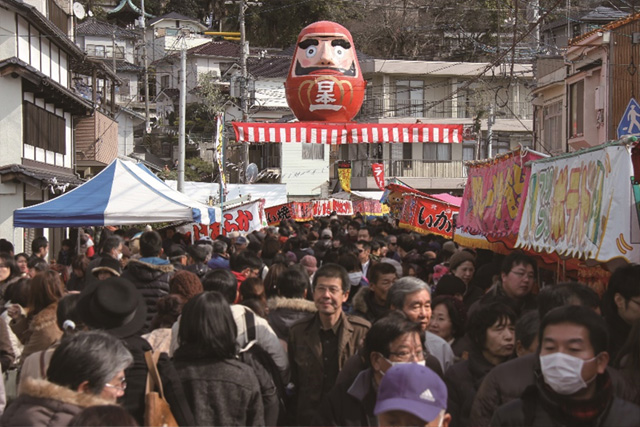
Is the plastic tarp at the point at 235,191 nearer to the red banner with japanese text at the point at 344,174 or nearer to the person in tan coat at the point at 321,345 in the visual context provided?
the red banner with japanese text at the point at 344,174

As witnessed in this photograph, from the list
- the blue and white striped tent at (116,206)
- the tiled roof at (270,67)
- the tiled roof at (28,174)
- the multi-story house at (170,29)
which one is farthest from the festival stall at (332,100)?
the multi-story house at (170,29)

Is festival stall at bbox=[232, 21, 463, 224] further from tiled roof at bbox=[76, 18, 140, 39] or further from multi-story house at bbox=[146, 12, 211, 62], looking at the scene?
tiled roof at bbox=[76, 18, 140, 39]

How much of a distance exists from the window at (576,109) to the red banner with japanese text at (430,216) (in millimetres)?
9656

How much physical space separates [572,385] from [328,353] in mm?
2224

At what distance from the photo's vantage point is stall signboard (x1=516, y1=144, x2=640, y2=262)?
6012 mm

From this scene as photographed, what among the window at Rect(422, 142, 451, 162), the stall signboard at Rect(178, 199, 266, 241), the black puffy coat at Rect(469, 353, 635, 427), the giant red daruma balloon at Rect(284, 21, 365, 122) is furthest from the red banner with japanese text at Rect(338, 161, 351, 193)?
the black puffy coat at Rect(469, 353, 635, 427)

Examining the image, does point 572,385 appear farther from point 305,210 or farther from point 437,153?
point 437,153

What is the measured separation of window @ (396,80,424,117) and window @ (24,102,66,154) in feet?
69.7

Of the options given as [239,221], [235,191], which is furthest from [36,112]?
[235,191]

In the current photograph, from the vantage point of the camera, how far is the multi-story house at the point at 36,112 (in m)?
20.3

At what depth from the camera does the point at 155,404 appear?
413 cm

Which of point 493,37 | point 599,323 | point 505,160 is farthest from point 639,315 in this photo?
point 493,37

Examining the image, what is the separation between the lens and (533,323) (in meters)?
4.61

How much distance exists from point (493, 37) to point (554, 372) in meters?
42.5
